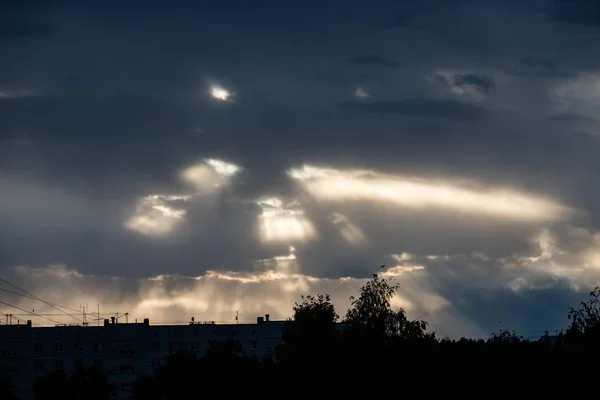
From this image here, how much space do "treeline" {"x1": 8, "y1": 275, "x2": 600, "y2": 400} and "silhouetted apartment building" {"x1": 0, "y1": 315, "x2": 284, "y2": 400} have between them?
306 feet

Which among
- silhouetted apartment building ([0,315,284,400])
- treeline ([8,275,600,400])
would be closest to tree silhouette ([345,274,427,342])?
treeline ([8,275,600,400])

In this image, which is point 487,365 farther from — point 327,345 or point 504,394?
point 327,345

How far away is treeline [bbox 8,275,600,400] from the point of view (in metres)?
55.7

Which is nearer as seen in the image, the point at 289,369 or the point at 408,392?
the point at 408,392

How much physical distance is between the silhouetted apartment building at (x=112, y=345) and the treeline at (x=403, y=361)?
306 feet

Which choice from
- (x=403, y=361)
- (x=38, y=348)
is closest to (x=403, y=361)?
(x=403, y=361)

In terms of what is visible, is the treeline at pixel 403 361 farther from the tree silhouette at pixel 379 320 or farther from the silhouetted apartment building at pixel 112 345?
the silhouetted apartment building at pixel 112 345

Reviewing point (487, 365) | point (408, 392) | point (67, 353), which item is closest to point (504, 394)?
point (487, 365)

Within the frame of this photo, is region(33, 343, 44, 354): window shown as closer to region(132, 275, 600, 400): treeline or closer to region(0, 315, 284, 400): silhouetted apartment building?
region(0, 315, 284, 400): silhouetted apartment building

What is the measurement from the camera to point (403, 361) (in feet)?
217

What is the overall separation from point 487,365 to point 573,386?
24.5 ft

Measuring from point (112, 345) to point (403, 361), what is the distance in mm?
117921

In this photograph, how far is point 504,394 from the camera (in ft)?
188

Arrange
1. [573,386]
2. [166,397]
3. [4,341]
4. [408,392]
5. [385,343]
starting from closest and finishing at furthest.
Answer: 1. [573,386]
2. [408,392]
3. [385,343]
4. [166,397]
5. [4,341]
